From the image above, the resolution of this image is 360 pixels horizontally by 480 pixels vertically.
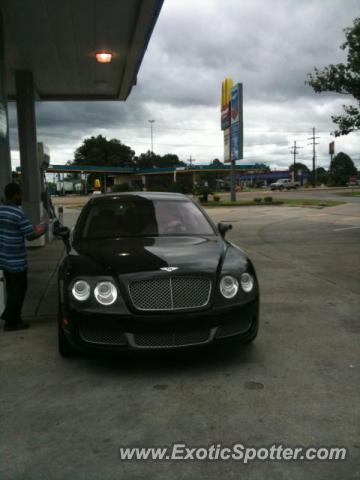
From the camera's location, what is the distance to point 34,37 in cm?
933

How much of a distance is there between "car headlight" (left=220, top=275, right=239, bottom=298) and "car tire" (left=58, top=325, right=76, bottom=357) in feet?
4.94

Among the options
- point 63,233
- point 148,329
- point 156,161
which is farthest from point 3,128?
point 156,161

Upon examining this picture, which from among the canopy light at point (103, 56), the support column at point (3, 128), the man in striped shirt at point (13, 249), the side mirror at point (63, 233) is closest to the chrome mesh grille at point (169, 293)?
the side mirror at point (63, 233)

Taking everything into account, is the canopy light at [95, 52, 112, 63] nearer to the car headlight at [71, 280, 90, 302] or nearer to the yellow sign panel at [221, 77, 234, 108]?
the car headlight at [71, 280, 90, 302]

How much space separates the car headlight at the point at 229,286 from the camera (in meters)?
4.27

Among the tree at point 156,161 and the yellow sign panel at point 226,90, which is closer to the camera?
the yellow sign panel at point 226,90

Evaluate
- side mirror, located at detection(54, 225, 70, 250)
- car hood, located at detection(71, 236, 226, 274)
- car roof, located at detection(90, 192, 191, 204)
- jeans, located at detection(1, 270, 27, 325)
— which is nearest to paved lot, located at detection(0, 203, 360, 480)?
jeans, located at detection(1, 270, 27, 325)

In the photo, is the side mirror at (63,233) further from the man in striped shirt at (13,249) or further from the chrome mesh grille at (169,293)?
the chrome mesh grille at (169,293)

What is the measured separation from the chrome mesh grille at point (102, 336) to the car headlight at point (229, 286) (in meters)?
0.94

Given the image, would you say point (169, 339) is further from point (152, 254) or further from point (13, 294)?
point (13, 294)

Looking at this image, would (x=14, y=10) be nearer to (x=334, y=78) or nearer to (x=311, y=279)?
(x=311, y=279)

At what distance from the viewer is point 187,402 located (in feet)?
12.0

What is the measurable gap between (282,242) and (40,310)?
27.9 feet

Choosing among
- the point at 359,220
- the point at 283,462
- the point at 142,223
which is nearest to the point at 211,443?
the point at 283,462
